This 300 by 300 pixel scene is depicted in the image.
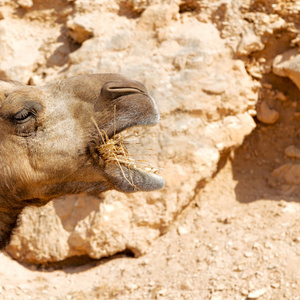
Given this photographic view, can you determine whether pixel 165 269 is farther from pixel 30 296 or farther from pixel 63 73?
pixel 63 73

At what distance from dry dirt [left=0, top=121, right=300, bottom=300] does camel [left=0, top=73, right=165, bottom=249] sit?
1655 mm

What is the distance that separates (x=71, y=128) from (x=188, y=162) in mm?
2169

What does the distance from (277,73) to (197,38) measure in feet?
3.19

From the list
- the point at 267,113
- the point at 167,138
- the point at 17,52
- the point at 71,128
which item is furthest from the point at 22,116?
the point at 17,52

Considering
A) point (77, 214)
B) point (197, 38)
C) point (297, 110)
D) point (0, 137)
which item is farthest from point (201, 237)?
point (0, 137)

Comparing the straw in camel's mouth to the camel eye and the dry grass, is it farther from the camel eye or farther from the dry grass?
the camel eye

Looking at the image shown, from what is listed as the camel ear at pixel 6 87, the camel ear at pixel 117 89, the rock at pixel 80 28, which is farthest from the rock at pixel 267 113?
the camel ear at pixel 6 87

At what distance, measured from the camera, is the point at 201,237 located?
14.2 ft

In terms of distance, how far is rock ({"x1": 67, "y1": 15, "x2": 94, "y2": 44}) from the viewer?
16.8 ft

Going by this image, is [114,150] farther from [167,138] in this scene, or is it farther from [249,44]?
[249,44]

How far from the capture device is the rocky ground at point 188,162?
4.31 m

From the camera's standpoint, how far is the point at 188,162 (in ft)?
14.6

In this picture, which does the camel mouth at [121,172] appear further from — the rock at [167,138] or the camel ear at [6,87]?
the rock at [167,138]

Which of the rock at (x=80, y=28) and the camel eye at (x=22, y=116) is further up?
the camel eye at (x=22, y=116)
